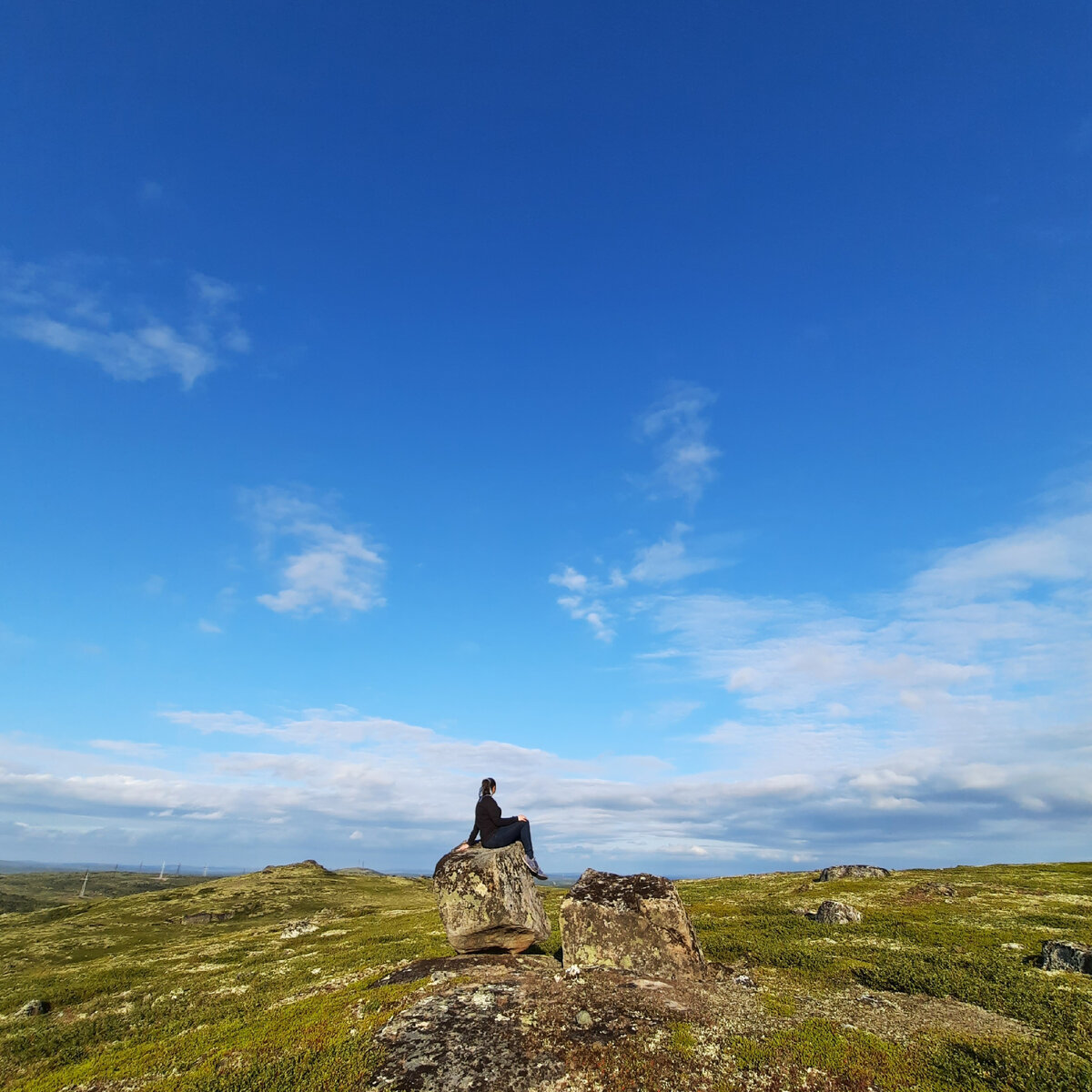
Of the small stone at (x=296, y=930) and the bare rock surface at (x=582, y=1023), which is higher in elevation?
the bare rock surface at (x=582, y=1023)

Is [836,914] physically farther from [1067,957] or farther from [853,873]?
[853,873]

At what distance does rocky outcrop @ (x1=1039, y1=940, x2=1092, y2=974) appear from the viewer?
22.6 meters

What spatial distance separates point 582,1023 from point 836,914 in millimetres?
25726

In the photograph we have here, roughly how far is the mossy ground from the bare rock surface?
0.17 m

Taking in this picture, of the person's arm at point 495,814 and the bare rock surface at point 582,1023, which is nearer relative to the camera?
the bare rock surface at point 582,1023

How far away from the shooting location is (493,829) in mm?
26234

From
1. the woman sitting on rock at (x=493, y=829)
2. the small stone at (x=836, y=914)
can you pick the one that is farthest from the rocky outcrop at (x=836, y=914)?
the woman sitting on rock at (x=493, y=829)

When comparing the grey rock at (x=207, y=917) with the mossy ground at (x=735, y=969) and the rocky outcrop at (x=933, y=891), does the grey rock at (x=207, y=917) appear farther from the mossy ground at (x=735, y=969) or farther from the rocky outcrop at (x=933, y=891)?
the rocky outcrop at (x=933, y=891)

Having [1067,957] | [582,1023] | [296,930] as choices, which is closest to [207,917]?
[296,930]

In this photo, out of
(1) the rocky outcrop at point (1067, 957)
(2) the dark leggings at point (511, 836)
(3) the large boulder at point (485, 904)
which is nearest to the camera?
(1) the rocky outcrop at point (1067, 957)

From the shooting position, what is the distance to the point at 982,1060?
14.9 m

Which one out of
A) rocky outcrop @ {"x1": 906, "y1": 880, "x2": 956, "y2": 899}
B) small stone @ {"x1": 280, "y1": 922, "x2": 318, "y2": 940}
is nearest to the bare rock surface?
rocky outcrop @ {"x1": 906, "y1": 880, "x2": 956, "y2": 899}

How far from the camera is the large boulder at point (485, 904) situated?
23.2 m

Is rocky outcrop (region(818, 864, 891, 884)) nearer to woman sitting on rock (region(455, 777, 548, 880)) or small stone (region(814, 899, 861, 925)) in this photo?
small stone (region(814, 899, 861, 925))
